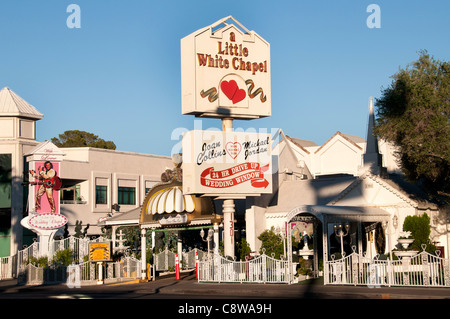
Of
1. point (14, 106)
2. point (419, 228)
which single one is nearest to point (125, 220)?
point (14, 106)

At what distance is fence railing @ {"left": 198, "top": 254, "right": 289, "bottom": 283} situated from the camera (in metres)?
30.1

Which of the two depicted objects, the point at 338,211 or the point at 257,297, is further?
the point at 338,211

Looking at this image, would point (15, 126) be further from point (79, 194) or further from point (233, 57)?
point (233, 57)

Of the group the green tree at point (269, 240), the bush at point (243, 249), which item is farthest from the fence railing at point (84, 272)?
the green tree at point (269, 240)

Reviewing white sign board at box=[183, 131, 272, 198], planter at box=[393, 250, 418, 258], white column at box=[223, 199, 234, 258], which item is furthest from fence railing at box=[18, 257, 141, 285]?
planter at box=[393, 250, 418, 258]

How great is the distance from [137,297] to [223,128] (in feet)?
44.8

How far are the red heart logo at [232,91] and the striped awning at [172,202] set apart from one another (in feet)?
18.7

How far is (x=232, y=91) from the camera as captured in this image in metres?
36.1

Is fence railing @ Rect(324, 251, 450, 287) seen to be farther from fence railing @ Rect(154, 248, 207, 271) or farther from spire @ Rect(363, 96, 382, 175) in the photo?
fence railing @ Rect(154, 248, 207, 271)

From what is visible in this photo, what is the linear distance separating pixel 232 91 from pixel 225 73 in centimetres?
105

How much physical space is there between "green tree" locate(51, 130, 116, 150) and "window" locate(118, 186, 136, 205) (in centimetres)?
3791

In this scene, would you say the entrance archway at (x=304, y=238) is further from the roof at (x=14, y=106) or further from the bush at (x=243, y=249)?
the roof at (x=14, y=106)

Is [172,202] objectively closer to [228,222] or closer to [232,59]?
[228,222]

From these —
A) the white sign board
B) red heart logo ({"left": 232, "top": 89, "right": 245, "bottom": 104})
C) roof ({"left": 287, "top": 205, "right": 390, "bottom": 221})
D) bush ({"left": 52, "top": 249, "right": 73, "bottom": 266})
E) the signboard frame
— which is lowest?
bush ({"left": 52, "top": 249, "right": 73, "bottom": 266})
